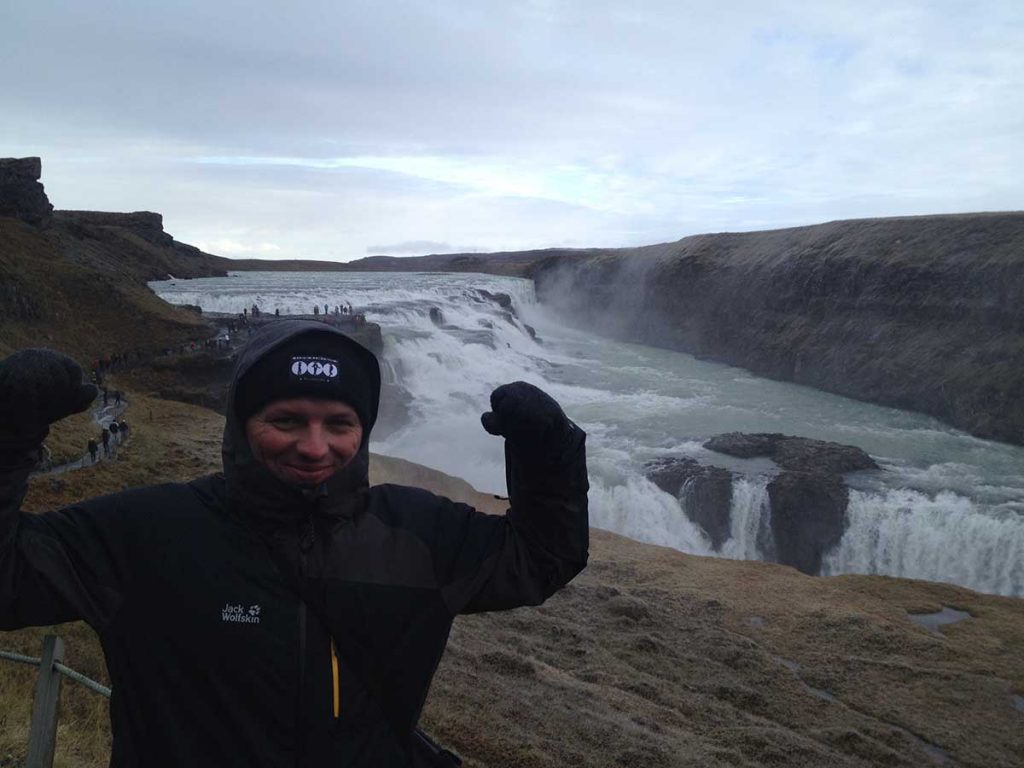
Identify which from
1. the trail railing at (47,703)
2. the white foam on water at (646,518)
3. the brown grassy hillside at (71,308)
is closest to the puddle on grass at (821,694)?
the trail railing at (47,703)

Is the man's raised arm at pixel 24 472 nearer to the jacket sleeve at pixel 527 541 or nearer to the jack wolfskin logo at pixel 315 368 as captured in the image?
the jack wolfskin logo at pixel 315 368

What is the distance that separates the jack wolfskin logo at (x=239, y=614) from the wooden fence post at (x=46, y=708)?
2.13 m

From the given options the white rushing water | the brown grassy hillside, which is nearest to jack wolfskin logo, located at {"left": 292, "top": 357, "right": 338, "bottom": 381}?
the white rushing water

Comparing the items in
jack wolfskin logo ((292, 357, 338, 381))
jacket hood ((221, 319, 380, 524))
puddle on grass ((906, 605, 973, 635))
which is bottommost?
puddle on grass ((906, 605, 973, 635))

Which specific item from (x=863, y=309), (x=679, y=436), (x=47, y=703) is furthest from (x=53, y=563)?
(x=863, y=309)

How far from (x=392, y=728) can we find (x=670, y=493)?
1828cm

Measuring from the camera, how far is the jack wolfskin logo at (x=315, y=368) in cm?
178

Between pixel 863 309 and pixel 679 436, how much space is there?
781 inches

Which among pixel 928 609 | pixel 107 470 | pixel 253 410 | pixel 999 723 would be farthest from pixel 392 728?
pixel 928 609

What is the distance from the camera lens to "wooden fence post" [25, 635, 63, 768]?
3.26 m

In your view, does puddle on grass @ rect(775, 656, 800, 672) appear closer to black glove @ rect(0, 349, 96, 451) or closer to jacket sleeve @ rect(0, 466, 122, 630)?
jacket sleeve @ rect(0, 466, 122, 630)

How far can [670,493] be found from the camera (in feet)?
63.7

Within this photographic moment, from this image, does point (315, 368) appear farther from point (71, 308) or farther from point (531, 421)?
point (71, 308)

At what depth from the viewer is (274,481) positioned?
5.72ft
